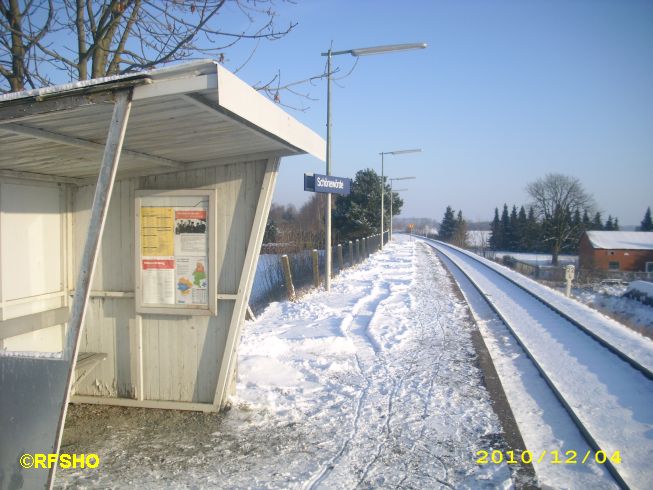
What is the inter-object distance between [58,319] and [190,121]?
3123 mm

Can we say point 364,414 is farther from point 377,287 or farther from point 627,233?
point 627,233

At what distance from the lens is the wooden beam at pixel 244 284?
489 cm

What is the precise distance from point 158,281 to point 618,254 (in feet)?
201

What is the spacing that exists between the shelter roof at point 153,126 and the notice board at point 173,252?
0.39m

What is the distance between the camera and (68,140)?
3809 millimetres

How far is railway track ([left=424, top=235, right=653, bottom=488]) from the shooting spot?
417 centimetres

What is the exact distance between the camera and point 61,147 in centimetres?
404

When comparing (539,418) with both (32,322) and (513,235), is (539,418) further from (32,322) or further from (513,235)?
(513,235)

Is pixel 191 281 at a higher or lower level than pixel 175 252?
lower

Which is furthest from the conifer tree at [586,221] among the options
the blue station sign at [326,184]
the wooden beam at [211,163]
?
the wooden beam at [211,163]

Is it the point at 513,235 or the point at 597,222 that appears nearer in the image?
the point at 597,222

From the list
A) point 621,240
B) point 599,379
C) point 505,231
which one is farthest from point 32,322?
point 505,231

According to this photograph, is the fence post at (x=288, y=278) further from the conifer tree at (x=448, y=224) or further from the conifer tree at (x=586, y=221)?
the conifer tree at (x=448, y=224)
